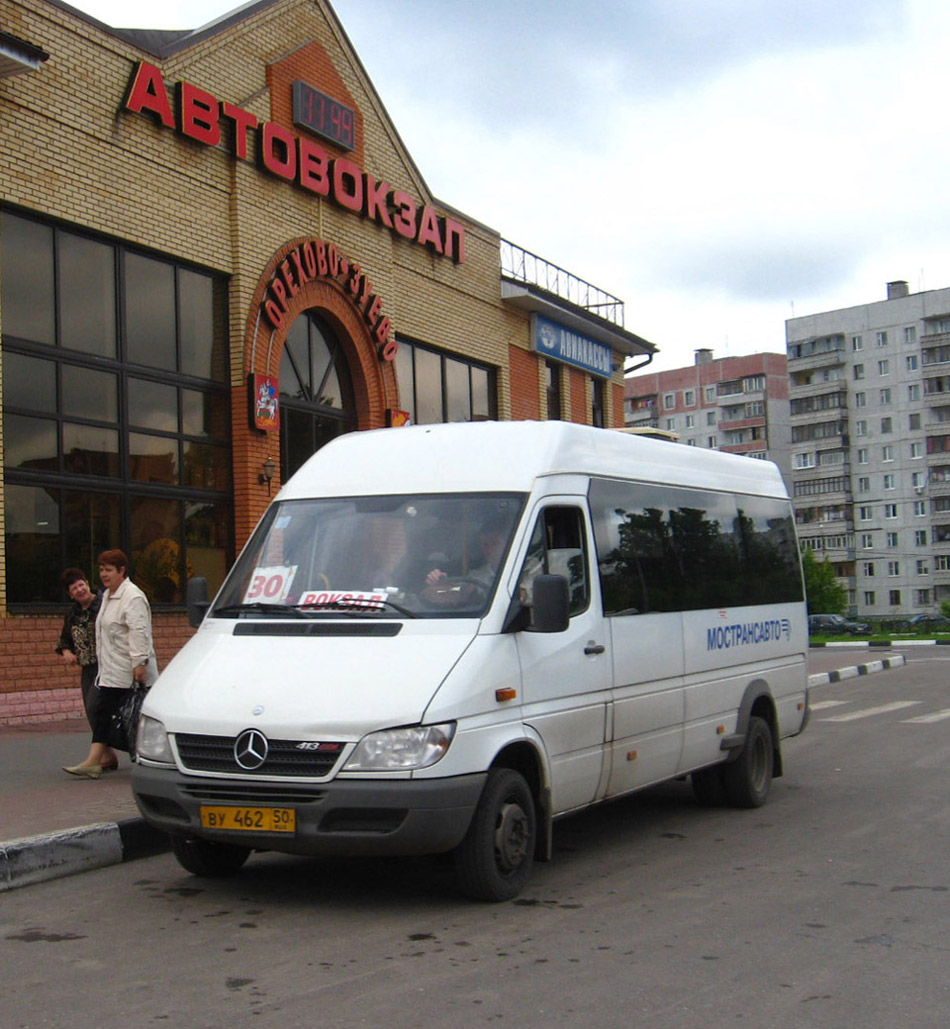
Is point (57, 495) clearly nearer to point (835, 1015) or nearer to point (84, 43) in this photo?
point (84, 43)

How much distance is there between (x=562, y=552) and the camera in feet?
24.3

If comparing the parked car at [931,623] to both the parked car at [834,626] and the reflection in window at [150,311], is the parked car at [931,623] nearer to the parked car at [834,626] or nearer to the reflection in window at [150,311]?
the parked car at [834,626]

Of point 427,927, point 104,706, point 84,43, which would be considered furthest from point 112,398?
point 427,927

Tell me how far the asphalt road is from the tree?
287ft

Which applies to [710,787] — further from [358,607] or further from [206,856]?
[206,856]

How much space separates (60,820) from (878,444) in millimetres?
102225

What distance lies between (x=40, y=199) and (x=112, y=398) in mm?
2588

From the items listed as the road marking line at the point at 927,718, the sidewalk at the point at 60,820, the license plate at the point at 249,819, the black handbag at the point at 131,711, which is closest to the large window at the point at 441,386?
the road marking line at the point at 927,718

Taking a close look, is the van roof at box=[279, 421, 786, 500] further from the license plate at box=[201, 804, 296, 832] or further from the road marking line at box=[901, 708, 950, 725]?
the road marking line at box=[901, 708, 950, 725]

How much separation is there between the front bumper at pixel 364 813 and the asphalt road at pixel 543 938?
0.36 meters

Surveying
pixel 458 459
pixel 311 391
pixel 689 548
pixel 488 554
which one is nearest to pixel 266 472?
pixel 311 391

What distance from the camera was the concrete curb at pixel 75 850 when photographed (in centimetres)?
718

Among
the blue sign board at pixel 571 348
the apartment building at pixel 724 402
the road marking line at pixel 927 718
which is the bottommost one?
the road marking line at pixel 927 718

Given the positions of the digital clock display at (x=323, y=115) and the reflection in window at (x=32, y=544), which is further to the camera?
the digital clock display at (x=323, y=115)
